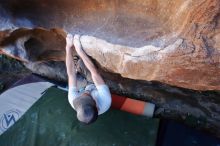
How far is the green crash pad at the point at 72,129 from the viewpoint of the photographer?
2.55 meters

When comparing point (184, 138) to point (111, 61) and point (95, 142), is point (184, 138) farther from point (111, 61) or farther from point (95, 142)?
point (111, 61)

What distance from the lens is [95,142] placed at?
2.55 meters

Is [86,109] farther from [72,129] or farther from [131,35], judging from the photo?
[72,129]

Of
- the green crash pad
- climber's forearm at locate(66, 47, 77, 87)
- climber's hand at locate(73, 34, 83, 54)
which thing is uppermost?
climber's hand at locate(73, 34, 83, 54)

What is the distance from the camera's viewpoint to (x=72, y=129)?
2.63 meters

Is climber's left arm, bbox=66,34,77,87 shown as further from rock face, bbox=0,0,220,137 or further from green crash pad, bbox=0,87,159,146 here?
green crash pad, bbox=0,87,159,146

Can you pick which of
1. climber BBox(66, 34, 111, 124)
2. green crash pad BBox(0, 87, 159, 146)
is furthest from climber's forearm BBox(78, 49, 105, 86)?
green crash pad BBox(0, 87, 159, 146)

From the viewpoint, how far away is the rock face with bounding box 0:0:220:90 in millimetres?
1447

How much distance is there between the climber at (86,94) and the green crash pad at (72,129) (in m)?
0.67

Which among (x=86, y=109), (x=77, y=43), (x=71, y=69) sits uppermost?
(x=77, y=43)

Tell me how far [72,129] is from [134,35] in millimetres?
1181

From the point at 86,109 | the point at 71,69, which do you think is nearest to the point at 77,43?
the point at 71,69

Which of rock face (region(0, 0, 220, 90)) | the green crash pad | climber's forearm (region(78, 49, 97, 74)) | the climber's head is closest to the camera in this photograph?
rock face (region(0, 0, 220, 90))

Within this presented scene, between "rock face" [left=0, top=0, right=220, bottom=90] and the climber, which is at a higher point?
"rock face" [left=0, top=0, right=220, bottom=90]
